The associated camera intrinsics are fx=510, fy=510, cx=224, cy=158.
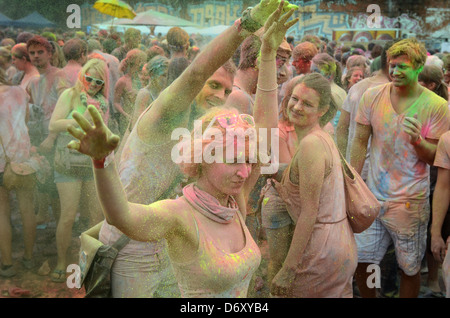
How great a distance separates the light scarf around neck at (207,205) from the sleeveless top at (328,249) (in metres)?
0.62

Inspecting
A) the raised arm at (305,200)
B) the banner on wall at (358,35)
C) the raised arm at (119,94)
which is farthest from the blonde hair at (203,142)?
the banner on wall at (358,35)

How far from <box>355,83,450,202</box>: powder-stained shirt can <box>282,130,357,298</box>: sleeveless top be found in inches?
20.8

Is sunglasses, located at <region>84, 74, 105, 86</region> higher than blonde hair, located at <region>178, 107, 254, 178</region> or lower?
higher

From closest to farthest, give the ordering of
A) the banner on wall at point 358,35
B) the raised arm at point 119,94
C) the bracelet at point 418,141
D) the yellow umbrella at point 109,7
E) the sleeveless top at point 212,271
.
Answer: the sleeveless top at point 212,271 < the bracelet at point 418,141 < the raised arm at point 119,94 < the yellow umbrella at point 109,7 < the banner on wall at point 358,35

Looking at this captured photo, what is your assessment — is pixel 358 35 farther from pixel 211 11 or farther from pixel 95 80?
pixel 95 80

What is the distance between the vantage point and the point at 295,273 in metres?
2.00

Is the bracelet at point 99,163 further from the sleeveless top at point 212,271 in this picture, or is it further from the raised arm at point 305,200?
the raised arm at point 305,200

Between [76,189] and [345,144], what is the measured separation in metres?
1.43

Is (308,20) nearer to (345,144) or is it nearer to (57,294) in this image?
(345,144)

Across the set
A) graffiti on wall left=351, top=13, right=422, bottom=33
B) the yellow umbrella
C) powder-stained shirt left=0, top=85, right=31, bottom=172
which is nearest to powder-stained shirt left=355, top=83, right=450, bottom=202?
the yellow umbrella

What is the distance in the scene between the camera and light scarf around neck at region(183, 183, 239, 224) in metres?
1.46

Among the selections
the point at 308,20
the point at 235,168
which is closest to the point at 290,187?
the point at 235,168

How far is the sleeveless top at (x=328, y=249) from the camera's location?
6.52 feet

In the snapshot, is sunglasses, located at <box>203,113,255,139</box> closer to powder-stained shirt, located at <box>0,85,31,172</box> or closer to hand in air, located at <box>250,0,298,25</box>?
hand in air, located at <box>250,0,298,25</box>
